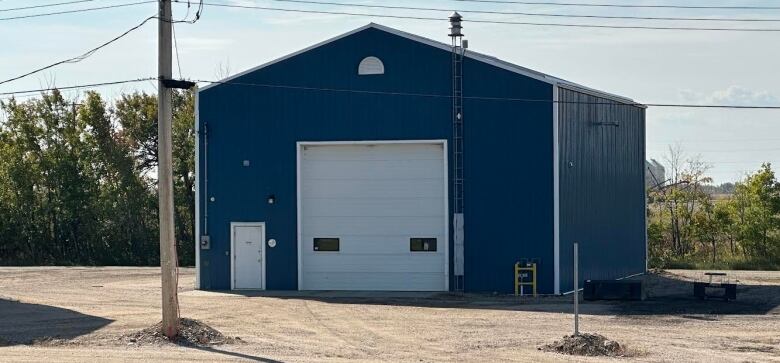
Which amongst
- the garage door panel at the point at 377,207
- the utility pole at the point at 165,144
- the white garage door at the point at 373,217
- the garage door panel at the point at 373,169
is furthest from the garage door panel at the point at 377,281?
the utility pole at the point at 165,144

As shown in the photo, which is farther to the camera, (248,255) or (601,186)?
(601,186)

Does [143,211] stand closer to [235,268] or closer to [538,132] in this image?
[235,268]

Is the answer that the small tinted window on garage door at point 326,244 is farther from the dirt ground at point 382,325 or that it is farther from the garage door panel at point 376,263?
the dirt ground at point 382,325

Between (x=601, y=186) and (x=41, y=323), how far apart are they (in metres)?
17.8

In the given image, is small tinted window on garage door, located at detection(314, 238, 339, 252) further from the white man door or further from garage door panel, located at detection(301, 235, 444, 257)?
the white man door

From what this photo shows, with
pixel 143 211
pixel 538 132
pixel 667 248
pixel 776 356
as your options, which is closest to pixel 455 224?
pixel 538 132

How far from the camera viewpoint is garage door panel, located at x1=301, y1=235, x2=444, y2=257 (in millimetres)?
32469

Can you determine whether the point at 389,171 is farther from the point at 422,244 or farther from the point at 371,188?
the point at 422,244

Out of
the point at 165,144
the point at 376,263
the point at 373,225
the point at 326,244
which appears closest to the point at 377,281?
the point at 376,263

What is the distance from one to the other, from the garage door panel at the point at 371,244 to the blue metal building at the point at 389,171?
40 mm

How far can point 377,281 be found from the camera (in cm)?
3266

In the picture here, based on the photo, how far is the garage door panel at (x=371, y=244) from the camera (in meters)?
32.5

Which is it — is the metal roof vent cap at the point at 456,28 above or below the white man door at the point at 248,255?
above

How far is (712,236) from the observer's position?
46500 mm
